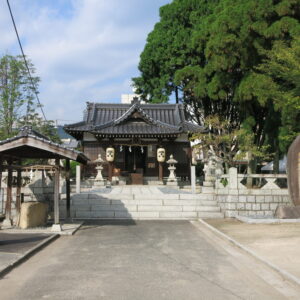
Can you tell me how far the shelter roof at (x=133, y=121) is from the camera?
22.4 m

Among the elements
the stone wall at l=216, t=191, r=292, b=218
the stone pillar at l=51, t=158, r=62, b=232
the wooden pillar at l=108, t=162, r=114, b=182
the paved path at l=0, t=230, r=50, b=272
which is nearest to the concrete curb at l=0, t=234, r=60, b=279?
the paved path at l=0, t=230, r=50, b=272

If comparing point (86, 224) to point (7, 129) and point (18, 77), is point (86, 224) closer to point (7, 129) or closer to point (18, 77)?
point (7, 129)

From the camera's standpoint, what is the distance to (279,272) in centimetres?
561

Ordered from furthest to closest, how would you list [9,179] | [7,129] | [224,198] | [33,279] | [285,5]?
1. [7,129]
2. [285,5]
3. [224,198]
4. [9,179]
5. [33,279]

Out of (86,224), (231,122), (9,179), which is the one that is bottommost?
(86,224)

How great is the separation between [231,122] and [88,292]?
2312cm

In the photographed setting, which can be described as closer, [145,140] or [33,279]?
[33,279]

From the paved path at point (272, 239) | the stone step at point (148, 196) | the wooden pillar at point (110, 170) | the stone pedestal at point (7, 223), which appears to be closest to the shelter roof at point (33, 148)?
the stone pedestal at point (7, 223)

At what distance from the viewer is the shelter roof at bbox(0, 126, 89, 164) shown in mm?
9711

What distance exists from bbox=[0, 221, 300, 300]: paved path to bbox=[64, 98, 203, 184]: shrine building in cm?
1378

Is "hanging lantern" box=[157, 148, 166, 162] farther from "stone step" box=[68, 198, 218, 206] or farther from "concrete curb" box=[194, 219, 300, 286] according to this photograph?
"concrete curb" box=[194, 219, 300, 286]

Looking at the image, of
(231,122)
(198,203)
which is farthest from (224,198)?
(231,122)

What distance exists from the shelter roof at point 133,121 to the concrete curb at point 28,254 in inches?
536

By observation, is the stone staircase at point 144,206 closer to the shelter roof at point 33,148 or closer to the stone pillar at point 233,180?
the stone pillar at point 233,180
